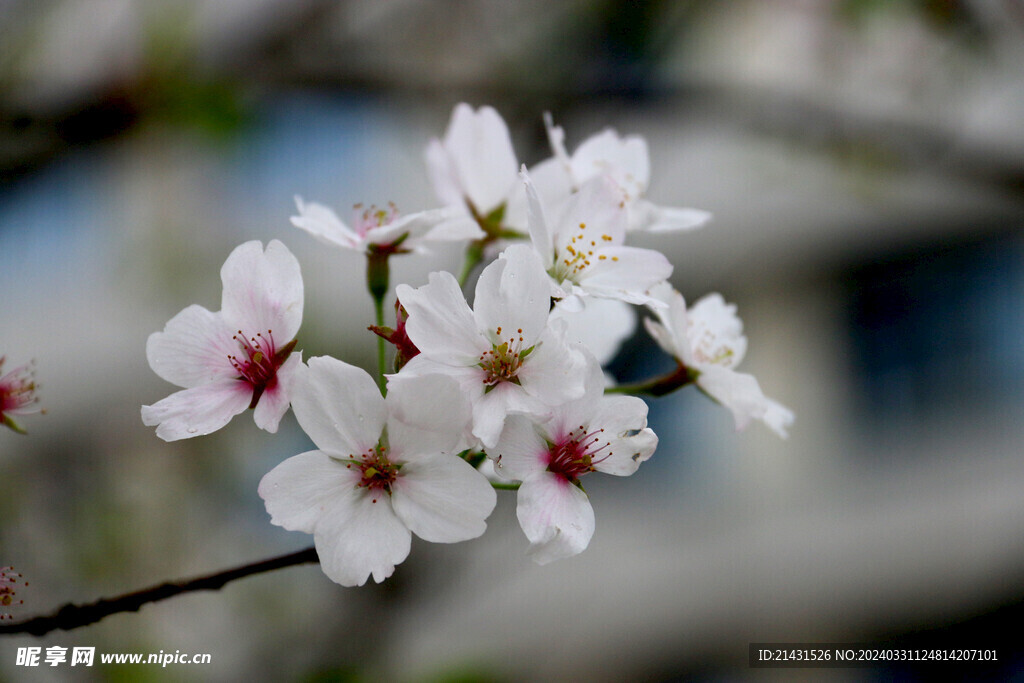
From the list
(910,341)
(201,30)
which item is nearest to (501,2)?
(201,30)

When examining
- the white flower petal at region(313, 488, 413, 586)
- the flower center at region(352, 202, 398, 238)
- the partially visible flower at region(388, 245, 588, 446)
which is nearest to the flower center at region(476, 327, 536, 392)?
the partially visible flower at region(388, 245, 588, 446)

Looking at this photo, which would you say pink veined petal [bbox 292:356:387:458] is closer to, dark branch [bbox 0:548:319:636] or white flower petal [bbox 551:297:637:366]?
dark branch [bbox 0:548:319:636]

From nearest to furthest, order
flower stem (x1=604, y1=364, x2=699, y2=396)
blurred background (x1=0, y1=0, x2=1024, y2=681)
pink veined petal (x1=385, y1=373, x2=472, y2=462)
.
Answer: pink veined petal (x1=385, y1=373, x2=472, y2=462)
flower stem (x1=604, y1=364, x2=699, y2=396)
blurred background (x1=0, y1=0, x2=1024, y2=681)

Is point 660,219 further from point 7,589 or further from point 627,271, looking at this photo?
point 7,589

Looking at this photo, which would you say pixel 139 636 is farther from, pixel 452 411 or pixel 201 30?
pixel 452 411

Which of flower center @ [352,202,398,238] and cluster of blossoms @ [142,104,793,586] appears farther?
flower center @ [352,202,398,238]

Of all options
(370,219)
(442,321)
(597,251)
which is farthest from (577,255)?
(370,219)
